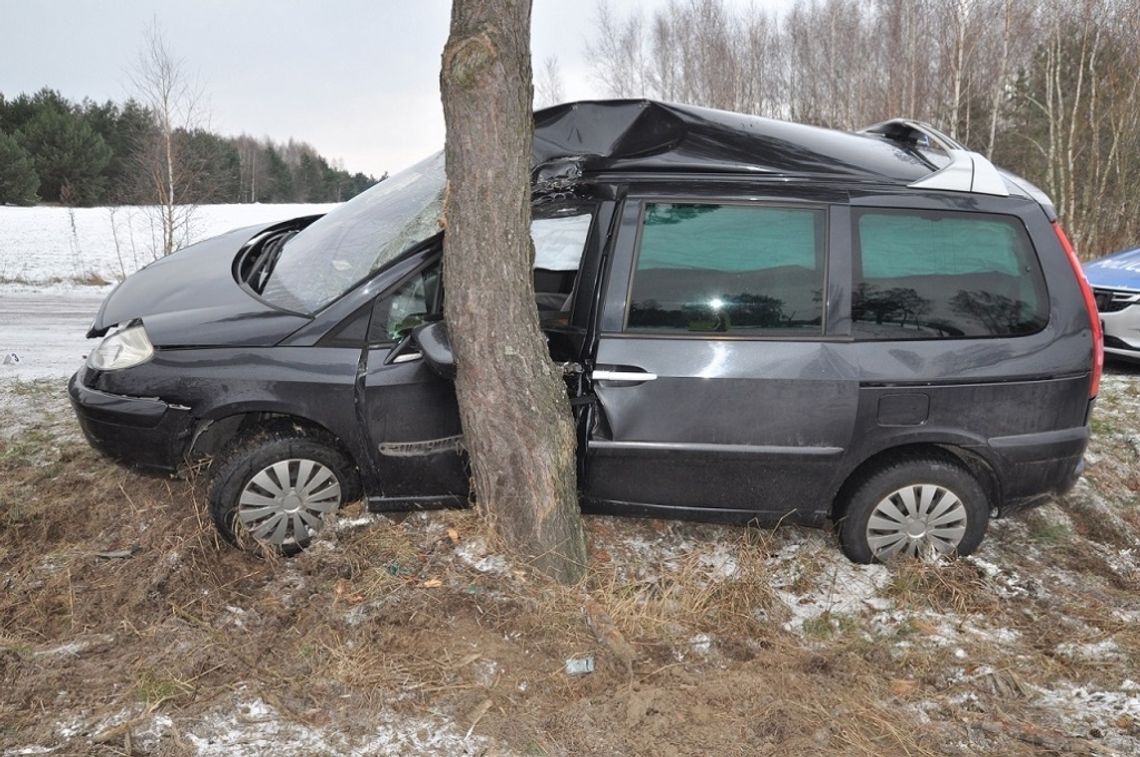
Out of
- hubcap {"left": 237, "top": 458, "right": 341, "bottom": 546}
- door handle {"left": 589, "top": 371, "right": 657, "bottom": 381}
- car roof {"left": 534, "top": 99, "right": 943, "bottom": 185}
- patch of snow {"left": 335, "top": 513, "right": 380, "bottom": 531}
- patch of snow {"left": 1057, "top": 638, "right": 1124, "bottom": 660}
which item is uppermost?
car roof {"left": 534, "top": 99, "right": 943, "bottom": 185}

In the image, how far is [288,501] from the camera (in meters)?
3.47

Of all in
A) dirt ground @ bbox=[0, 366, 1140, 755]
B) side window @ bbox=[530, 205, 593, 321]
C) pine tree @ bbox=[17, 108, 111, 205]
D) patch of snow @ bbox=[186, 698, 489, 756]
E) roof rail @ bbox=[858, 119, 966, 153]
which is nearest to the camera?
patch of snow @ bbox=[186, 698, 489, 756]

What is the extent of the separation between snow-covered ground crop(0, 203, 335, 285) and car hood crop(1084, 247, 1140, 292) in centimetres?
1195

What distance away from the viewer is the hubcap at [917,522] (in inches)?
139

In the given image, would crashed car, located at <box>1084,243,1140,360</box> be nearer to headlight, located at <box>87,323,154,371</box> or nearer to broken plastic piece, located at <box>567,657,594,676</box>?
broken plastic piece, located at <box>567,657,594,676</box>

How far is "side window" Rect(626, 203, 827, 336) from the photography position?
3.35 m

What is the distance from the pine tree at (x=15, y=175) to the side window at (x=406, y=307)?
143 feet

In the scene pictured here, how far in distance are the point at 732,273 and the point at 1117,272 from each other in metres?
6.26

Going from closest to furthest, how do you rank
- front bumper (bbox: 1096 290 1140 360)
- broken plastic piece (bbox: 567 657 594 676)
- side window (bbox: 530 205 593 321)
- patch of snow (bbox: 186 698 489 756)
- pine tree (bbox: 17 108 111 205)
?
1. patch of snow (bbox: 186 698 489 756)
2. broken plastic piece (bbox: 567 657 594 676)
3. side window (bbox: 530 205 593 321)
4. front bumper (bbox: 1096 290 1140 360)
5. pine tree (bbox: 17 108 111 205)

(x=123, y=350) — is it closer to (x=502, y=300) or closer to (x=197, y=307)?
(x=197, y=307)

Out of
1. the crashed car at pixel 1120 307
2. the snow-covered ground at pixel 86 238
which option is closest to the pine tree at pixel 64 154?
the snow-covered ground at pixel 86 238

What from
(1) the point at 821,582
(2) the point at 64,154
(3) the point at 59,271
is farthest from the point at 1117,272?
(2) the point at 64,154

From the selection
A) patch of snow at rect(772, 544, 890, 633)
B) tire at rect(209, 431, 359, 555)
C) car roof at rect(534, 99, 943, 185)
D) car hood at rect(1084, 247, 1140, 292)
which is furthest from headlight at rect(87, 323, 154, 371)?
car hood at rect(1084, 247, 1140, 292)

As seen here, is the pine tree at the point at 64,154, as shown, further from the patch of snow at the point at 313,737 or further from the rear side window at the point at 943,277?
the rear side window at the point at 943,277
